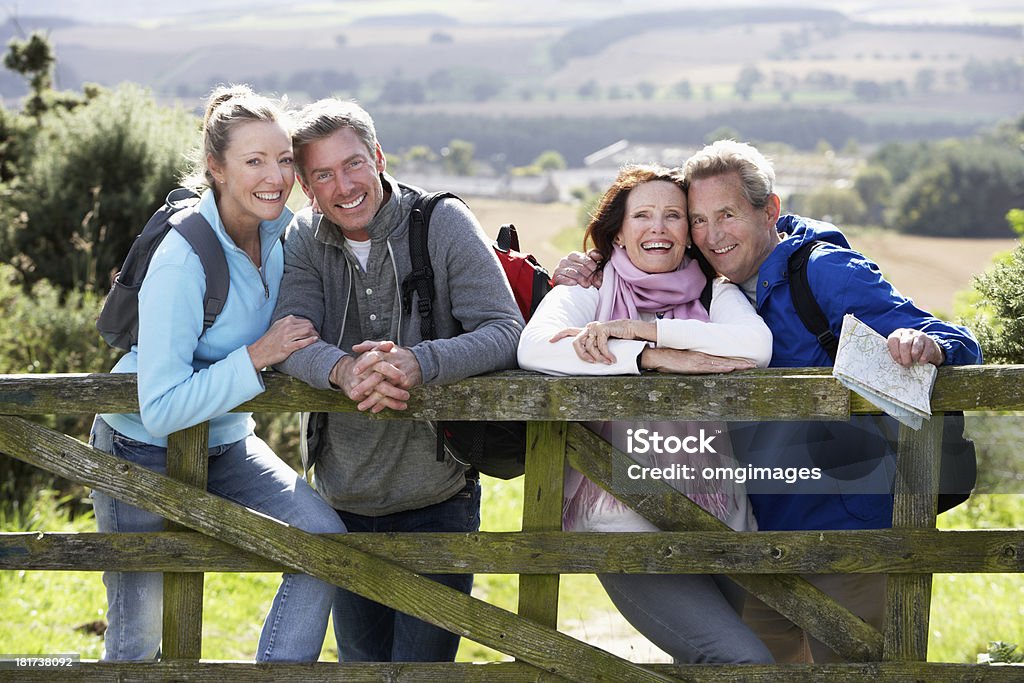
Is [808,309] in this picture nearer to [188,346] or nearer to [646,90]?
[188,346]

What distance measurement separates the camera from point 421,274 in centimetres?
332

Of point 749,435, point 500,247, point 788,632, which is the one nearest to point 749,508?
point 749,435

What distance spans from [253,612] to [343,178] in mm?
4066

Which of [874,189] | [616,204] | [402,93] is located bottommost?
[874,189]

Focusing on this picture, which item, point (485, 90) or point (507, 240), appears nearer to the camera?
point (507, 240)

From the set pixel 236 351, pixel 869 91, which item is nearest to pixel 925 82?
pixel 869 91

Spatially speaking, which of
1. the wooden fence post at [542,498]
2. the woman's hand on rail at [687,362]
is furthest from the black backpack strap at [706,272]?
the wooden fence post at [542,498]

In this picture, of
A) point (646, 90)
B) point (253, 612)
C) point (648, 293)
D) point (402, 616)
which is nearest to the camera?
point (648, 293)

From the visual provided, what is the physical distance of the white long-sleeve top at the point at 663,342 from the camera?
303cm

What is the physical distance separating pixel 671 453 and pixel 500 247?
1.00 metres

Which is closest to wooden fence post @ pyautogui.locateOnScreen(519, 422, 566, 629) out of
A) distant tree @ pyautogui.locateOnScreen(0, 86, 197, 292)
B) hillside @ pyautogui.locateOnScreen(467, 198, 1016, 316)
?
distant tree @ pyautogui.locateOnScreen(0, 86, 197, 292)

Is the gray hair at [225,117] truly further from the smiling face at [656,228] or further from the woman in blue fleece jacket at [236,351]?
the smiling face at [656,228]

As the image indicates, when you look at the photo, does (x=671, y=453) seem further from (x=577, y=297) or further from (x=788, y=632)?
(x=788, y=632)

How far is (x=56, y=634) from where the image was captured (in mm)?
5652
